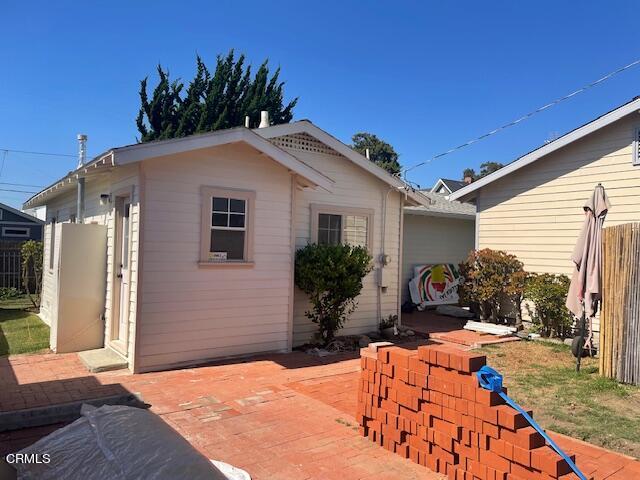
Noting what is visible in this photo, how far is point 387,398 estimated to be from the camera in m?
4.23

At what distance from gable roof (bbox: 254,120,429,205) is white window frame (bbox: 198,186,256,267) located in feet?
5.04

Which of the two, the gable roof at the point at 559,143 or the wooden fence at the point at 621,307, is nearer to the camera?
the wooden fence at the point at 621,307

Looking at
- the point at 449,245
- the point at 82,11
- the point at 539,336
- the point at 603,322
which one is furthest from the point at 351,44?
the point at 603,322

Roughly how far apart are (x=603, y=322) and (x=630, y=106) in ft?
14.4

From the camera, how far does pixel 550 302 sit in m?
9.16

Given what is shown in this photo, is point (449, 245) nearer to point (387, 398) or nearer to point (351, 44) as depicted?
point (351, 44)

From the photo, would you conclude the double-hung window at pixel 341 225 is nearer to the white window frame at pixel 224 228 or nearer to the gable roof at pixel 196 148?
the gable roof at pixel 196 148

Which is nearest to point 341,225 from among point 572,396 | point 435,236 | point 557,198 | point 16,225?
point 557,198

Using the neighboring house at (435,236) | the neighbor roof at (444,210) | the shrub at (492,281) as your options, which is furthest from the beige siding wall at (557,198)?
the neighboring house at (435,236)

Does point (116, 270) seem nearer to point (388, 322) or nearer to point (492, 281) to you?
point (388, 322)

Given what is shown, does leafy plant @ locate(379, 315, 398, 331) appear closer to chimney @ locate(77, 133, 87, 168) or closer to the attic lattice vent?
the attic lattice vent

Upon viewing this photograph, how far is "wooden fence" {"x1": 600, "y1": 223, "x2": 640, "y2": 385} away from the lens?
6.22 meters

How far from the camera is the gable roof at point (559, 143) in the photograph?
8.48 metres

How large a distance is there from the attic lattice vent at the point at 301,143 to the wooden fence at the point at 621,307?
5.35 meters
